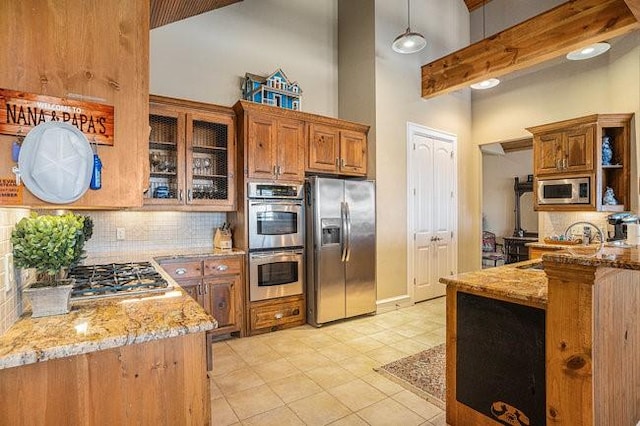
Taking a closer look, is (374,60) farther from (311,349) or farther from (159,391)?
(159,391)

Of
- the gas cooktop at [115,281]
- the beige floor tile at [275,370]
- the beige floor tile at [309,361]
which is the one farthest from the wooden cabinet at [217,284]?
the gas cooktop at [115,281]

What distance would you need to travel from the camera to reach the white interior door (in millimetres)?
4777

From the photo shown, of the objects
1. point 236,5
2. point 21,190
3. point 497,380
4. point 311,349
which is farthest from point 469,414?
point 236,5

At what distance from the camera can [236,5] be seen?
4.13 m

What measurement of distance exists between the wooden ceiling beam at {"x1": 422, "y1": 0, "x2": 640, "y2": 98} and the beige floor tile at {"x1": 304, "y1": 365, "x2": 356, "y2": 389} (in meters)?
3.67

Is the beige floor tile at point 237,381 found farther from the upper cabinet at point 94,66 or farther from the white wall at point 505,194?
the white wall at point 505,194

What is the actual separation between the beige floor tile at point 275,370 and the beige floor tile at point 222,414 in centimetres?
40

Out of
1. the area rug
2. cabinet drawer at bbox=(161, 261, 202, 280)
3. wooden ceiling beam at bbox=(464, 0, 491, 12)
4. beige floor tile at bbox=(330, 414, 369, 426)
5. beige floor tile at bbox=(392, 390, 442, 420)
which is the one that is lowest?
beige floor tile at bbox=(330, 414, 369, 426)

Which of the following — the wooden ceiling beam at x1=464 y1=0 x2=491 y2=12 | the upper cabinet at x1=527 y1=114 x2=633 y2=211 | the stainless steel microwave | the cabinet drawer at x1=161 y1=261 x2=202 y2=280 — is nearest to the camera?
the cabinet drawer at x1=161 y1=261 x2=202 y2=280

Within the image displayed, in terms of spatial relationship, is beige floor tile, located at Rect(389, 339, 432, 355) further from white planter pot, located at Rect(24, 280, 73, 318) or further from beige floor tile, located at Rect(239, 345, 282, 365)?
white planter pot, located at Rect(24, 280, 73, 318)

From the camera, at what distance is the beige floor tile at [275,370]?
2.67 meters

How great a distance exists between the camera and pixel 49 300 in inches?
51.4

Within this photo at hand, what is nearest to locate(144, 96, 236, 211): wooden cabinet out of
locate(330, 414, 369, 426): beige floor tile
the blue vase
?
locate(330, 414, 369, 426): beige floor tile

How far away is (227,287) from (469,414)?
2410mm
